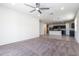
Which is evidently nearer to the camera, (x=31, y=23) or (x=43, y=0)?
(x=43, y=0)

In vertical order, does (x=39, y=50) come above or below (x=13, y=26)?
below

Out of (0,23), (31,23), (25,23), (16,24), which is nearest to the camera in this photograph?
(0,23)

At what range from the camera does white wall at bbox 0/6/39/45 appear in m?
5.46

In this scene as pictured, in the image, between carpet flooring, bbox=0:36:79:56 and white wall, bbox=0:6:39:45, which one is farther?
white wall, bbox=0:6:39:45

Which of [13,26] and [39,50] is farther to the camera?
[13,26]

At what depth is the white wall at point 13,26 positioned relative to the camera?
17.9ft

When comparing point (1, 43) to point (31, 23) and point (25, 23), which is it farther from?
point (31, 23)

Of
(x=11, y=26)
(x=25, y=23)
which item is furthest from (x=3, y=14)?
(x=25, y=23)

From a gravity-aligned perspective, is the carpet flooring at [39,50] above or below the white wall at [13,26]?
below

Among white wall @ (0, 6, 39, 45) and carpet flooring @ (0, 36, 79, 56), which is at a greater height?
white wall @ (0, 6, 39, 45)

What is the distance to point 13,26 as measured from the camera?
629 cm

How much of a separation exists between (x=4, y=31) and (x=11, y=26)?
74cm

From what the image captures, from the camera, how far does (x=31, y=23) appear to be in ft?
29.1

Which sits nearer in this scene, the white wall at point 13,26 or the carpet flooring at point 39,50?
the carpet flooring at point 39,50
